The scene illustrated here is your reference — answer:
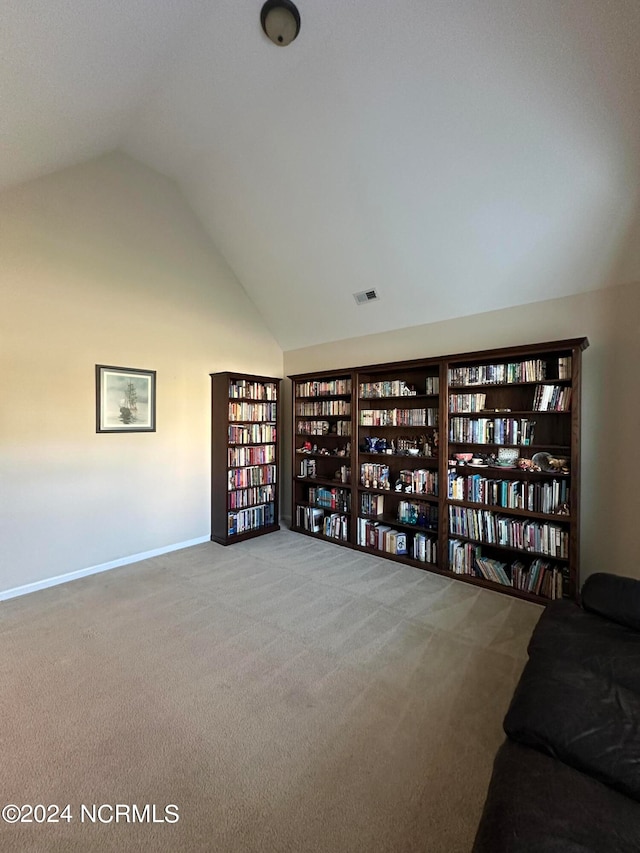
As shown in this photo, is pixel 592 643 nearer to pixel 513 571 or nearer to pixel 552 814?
pixel 552 814

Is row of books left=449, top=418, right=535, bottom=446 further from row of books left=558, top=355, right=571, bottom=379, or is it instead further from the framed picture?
the framed picture

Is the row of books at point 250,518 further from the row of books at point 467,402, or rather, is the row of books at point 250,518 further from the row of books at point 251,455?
the row of books at point 467,402

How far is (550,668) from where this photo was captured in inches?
58.6

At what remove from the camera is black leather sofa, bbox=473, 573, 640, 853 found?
0.89 m

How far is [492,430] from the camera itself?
10.6ft

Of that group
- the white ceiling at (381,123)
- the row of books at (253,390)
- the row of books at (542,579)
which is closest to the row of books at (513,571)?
the row of books at (542,579)

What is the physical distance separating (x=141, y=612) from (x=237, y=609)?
2.32 ft

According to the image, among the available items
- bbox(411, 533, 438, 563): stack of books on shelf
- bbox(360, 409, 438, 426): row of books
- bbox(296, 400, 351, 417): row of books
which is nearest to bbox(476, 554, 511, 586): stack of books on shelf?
bbox(411, 533, 438, 563): stack of books on shelf

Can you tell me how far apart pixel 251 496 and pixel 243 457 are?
0.50 metres

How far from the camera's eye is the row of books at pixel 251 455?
14.3ft

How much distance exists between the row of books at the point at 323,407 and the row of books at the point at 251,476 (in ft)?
2.72

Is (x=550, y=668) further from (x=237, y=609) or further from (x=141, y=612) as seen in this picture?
(x=141, y=612)

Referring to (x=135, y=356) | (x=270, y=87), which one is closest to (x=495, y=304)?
(x=270, y=87)

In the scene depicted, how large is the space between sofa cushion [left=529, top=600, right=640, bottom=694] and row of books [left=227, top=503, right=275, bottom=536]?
3.21 m
